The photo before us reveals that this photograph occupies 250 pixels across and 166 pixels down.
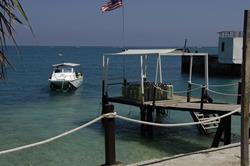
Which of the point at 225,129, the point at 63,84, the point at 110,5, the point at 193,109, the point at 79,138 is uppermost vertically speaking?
the point at 110,5

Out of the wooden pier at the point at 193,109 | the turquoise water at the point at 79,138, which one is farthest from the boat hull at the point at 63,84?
the wooden pier at the point at 193,109

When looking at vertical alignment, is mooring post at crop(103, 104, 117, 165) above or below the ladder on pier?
above

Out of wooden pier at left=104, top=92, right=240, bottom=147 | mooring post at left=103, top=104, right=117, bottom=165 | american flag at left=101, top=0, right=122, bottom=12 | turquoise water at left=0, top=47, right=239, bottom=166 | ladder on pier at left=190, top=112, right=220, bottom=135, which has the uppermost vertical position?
american flag at left=101, top=0, right=122, bottom=12

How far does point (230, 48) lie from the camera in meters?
57.4

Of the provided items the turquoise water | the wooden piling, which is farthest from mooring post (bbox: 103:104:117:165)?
the wooden piling

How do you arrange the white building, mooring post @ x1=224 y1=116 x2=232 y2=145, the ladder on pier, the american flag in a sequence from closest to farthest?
mooring post @ x1=224 y1=116 x2=232 y2=145 < the ladder on pier < the american flag < the white building

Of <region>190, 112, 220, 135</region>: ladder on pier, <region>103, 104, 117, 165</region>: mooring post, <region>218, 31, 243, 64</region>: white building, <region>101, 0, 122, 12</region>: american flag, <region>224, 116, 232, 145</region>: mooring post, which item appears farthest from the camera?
<region>218, 31, 243, 64</region>: white building

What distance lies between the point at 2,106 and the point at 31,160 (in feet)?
59.6

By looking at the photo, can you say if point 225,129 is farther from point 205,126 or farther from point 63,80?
Result: point 63,80

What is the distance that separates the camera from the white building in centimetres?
5625

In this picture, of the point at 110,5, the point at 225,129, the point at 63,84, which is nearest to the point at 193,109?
the point at 225,129

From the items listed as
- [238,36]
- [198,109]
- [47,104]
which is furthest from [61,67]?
[198,109]

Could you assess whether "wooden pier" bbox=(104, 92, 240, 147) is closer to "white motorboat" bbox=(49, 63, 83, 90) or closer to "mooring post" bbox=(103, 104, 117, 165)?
"mooring post" bbox=(103, 104, 117, 165)

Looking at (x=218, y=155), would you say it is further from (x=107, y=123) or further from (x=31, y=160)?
(x=31, y=160)
